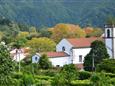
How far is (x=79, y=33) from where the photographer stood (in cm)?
7650

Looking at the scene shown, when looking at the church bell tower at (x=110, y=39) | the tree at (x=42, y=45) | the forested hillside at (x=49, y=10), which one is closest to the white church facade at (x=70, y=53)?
the church bell tower at (x=110, y=39)

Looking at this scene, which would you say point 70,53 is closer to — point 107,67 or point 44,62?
point 44,62

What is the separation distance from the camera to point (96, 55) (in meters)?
50.0

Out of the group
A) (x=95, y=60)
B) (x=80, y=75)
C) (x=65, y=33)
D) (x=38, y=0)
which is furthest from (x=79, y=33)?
(x=38, y=0)

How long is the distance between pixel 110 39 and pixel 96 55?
5467 mm

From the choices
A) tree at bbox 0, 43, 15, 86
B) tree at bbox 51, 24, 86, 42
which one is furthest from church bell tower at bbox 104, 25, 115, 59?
tree at bbox 0, 43, 15, 86

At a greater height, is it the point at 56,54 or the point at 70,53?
the point at 70,53

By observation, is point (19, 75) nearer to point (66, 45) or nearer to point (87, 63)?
point (87, 63)

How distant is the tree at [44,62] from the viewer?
52438 mm

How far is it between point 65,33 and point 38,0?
125 m

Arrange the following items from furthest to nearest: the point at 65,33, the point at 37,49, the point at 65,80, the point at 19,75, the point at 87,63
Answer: the point at 65,33, the point at 37,49, the point at 87,63, the point at 19,75, the point at 65,80

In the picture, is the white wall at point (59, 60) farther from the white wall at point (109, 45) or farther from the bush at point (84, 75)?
the bush at point (84, 75)

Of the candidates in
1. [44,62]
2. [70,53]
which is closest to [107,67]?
[44,62]

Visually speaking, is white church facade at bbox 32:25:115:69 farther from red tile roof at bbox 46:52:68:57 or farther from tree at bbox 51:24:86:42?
tree at bbox 51:24:86:42
